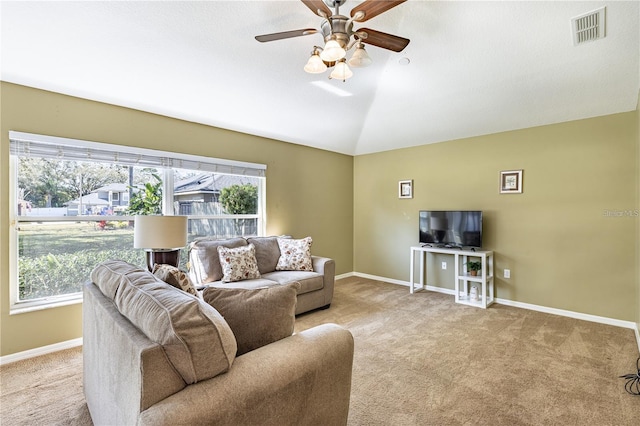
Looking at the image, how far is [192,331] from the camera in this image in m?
1.04

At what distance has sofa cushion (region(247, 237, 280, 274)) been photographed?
390 cm

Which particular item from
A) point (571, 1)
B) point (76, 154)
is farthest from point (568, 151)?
point (76, 154)

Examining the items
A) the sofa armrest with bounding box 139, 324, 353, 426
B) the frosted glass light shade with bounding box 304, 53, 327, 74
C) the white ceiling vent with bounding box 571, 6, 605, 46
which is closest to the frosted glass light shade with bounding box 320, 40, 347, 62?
the frosted glass light shade with bounding box 304, 53, 327, 74

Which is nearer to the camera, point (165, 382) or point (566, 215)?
point (165, 382)

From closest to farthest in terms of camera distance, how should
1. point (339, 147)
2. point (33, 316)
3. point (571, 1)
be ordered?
point (571, 1), point (33, 316), point (339, 147)

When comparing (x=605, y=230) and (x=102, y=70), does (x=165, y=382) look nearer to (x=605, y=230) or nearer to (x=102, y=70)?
(x=102, y=70)

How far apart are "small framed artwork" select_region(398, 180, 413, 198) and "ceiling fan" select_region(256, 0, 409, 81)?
10.2 ft

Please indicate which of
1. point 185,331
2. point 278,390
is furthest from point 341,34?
point 278,390

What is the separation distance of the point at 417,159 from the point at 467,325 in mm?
2745

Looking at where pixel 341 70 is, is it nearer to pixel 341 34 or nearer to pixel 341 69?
pixel 341 69

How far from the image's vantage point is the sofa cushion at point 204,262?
347 centimetres

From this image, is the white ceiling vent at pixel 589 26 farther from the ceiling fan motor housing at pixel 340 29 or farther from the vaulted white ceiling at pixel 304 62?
the ceiling fan motor housing at pixel 340 29

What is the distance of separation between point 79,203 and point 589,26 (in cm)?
501

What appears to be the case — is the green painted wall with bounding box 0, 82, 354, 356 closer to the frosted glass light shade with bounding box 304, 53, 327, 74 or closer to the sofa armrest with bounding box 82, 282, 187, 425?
the sofa armrest with bounding box 82, 282, 187, 425
